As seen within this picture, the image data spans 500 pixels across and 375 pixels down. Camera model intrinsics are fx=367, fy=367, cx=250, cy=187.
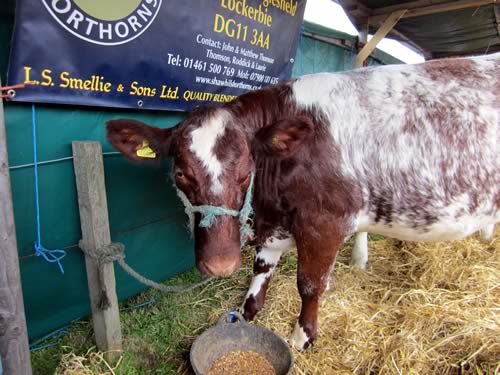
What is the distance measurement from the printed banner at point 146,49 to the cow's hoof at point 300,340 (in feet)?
5.99

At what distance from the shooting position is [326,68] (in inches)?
208

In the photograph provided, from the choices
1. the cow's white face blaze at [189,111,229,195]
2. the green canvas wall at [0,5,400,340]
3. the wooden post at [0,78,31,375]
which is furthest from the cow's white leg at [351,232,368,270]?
the wooden post at [0,78,31,375]

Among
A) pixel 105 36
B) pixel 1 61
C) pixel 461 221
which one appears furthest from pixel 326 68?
pixel 1 61

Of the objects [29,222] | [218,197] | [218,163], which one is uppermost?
[218,163]

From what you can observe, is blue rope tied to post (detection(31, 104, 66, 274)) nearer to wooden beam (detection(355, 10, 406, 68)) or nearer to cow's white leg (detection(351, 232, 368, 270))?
cow's white leg (detection(351, 232, 368, 270))

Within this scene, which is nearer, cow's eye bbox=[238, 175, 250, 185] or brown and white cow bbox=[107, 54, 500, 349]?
cow's eye bbox=[238, 175, 250, 185]

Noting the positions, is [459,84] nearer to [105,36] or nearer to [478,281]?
[478,281]

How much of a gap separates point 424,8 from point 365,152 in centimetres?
393

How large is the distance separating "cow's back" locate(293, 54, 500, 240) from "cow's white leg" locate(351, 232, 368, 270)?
1.14 metres

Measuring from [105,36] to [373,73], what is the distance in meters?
1.69

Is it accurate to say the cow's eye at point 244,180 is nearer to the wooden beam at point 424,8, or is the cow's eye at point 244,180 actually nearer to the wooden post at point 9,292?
the wooden post at point 9,292

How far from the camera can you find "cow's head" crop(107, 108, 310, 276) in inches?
72.1

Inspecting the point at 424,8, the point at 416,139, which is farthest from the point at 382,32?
the point at 416,139

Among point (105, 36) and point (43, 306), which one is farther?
point (43, 306)
